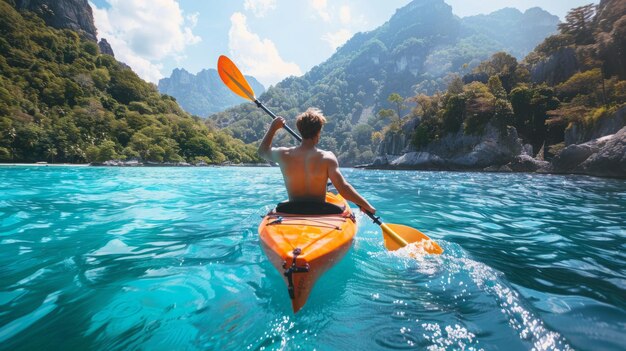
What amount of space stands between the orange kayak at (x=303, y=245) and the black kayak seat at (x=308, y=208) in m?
0.08

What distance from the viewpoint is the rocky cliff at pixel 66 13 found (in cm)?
8412

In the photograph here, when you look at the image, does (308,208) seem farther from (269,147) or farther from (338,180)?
(269,147)

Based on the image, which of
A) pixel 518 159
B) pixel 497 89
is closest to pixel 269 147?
pixel 518 159

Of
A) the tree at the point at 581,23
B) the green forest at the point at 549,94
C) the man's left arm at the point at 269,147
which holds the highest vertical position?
the tree at the point at 581,23

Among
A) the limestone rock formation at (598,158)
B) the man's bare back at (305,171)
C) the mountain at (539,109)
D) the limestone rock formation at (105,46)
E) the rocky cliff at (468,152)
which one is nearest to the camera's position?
the man's bare back at (305,171)

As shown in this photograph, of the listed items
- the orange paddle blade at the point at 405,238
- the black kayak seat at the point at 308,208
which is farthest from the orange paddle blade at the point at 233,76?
the orange paddle blade at the point at 405,238

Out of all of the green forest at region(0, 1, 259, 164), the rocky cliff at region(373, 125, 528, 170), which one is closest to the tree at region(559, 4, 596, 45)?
the rocky cliff at region(373, 125, 528, 170)

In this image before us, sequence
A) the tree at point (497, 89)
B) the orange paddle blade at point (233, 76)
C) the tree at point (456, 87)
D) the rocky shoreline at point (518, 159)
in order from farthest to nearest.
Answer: the tree at point (456, 87) → the tree at point (497, 89) → the rocky shoreline at point (518, 159) → the orange paddle blade at point (233, 76)

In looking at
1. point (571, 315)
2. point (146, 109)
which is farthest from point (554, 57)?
point (146, 109)

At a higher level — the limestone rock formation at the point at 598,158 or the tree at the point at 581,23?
the tree at the point at 581,23

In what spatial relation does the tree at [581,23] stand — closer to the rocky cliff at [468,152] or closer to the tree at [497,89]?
the tree at [497,89]

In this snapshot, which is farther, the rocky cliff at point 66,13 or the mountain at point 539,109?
the rocky cliff at point 66,13

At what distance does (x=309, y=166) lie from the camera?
3594mm

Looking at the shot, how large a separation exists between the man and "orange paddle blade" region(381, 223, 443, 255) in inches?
39.9
